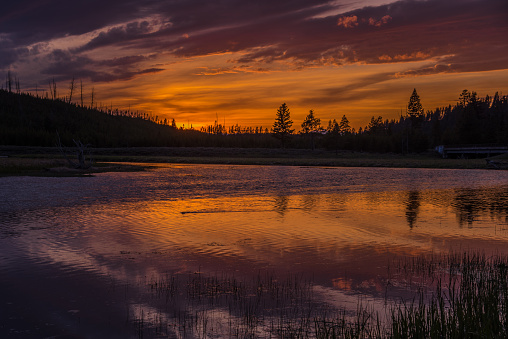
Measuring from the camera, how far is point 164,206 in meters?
25.8

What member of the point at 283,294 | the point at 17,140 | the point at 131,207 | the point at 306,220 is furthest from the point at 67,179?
the point at 17,140

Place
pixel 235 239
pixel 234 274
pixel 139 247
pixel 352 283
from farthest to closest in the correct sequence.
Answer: pixel 235 239 → pixel 139 247 → pixel 234 274 → pixel 352 283

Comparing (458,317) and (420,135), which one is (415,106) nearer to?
(420,135)

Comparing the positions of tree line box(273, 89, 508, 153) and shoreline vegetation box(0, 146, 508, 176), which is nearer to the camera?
shoreline vegetation box(0, 146, 508, 176)

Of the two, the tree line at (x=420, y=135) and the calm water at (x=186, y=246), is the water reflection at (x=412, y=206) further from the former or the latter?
the tree line at (x=420, y=135)

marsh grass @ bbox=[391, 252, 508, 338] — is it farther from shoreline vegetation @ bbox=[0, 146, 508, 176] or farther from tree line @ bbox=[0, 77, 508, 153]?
tree line @ bbox=[0, 77, 508, 153]

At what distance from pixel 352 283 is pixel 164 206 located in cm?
1674

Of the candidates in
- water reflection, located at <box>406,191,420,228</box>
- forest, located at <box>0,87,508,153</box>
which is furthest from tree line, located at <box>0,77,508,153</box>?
water reflection, located at <box>406,191,420,228</box>

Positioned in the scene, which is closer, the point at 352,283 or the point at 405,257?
the point at 352,283

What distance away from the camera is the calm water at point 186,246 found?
29.7ft

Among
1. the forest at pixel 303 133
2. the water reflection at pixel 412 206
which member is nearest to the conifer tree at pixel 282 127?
the forest at pixel 303 133

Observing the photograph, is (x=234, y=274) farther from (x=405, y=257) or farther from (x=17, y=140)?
(x=17, y=140)

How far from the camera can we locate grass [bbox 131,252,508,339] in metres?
7.18

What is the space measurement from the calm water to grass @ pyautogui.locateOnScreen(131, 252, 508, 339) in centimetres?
10
